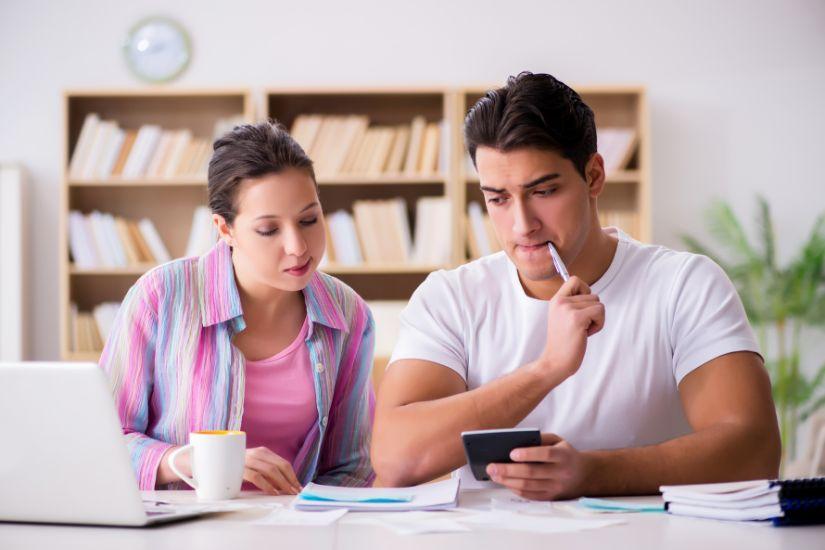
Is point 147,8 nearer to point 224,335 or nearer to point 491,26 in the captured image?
point 491,26

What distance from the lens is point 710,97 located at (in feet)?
15.0

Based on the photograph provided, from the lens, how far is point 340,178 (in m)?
4.20

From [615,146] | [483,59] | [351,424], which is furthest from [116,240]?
[351,424]

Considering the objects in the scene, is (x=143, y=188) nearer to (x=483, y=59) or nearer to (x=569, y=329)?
(x=483, y=59)

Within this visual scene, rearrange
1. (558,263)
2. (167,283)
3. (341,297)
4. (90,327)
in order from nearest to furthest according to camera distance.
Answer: (558,263)
(167,283)
(341,297)
(90,327)

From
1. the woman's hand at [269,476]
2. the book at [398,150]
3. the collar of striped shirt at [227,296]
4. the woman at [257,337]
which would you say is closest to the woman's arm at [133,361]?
the woman at [257,337]

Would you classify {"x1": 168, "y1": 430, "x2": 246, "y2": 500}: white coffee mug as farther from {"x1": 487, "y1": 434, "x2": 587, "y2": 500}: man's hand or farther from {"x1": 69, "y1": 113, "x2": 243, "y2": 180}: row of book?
{"x1": 69, "y1": 113, "x2": 243, "y2": 180}: row of book

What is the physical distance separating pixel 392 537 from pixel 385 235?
10.6 ft

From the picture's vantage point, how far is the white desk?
104 cm

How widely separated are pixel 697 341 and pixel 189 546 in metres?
0.92

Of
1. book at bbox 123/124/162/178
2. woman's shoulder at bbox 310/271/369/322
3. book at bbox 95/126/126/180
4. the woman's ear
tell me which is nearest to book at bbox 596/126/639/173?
book at bbox 123/124/162/178

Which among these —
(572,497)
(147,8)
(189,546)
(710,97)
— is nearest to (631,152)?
(710,97)

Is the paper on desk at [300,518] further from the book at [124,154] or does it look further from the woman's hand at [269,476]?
the book at [124,154]

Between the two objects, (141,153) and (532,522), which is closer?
(532,522)
